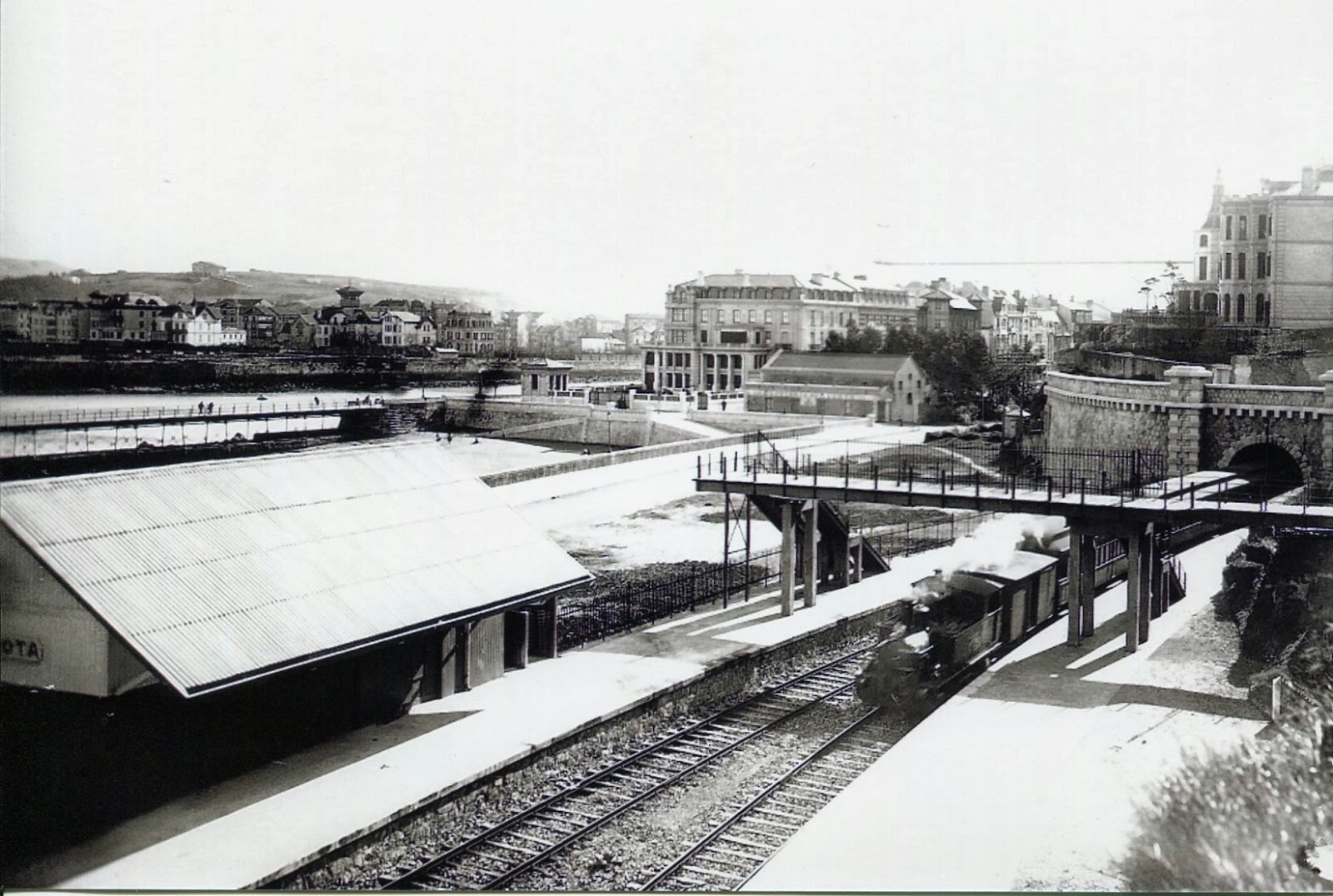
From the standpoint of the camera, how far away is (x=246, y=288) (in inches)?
466

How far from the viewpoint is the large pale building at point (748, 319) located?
1627 centimetres

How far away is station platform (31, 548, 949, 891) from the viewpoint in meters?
8.10

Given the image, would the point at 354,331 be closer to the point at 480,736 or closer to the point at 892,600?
the point at 480,736

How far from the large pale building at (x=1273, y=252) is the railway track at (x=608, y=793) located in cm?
628

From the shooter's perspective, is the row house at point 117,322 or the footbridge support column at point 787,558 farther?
the footbridge support column at point 787,558

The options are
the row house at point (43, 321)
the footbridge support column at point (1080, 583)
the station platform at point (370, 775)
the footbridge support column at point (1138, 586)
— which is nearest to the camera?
the station platform at point (370, 775)

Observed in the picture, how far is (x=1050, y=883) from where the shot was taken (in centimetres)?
805

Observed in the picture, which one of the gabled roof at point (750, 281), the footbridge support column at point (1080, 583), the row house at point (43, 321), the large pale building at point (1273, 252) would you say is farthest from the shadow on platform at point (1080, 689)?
the row house at point (43, 321)

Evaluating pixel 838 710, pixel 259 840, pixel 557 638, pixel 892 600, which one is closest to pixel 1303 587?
pixel 838 710

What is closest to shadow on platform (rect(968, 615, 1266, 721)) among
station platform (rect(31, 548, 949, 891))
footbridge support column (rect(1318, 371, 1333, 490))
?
station platform (rect(31, 548, 949, 891))


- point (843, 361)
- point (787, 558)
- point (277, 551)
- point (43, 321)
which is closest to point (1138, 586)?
point (787, 558)

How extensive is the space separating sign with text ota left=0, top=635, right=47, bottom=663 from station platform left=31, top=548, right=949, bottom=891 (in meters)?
1.40

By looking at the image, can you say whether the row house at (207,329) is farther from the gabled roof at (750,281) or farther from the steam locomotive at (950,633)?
the steam locomotive at (950,633)

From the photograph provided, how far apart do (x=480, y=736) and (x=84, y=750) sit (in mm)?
3096
